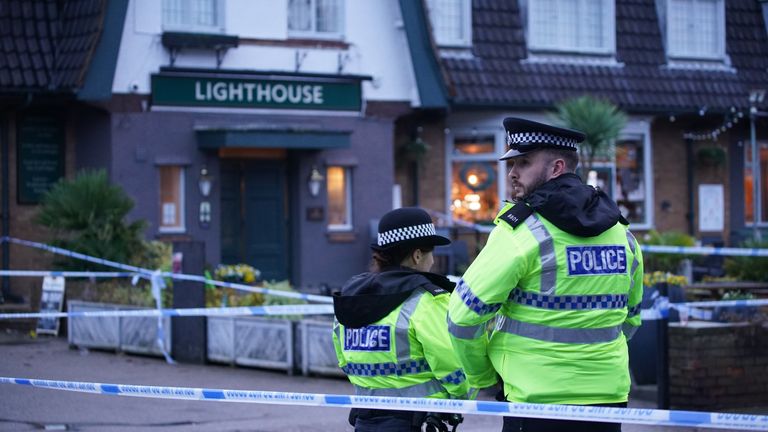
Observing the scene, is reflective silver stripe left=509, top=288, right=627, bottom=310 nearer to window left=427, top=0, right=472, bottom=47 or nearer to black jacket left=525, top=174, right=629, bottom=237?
black jacket left=525, top=174, right=629, bottom=237

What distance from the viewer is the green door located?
780 inches

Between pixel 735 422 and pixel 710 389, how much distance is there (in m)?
6.11

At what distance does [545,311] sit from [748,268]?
12.3 metres

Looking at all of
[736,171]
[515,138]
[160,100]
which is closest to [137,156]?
[160,100]

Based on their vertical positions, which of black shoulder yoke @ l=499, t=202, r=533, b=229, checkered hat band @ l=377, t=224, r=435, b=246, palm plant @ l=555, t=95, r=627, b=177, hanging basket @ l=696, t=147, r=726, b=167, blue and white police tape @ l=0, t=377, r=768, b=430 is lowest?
blue and white police tape @ l=0, t=377, r=768, b=430

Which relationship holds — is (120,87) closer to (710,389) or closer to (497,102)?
(497,102)

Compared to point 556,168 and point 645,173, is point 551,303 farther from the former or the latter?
point 645,173

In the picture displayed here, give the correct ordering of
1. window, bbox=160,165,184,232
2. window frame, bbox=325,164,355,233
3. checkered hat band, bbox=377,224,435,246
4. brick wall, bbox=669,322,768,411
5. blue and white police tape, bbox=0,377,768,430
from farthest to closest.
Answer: window frame, bbox=325,164,355,233
window, bbox=160,165,184,232
brick wall, bbox=669,322,768,411
checkered hat band, bbox=377,224,435,246
blue and white police tape, bbox=0,377,768,430

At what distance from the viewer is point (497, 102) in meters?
21.0

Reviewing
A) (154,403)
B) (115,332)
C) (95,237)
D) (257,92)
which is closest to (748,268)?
(257,92)

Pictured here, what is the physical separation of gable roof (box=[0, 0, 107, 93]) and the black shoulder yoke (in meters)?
14.0

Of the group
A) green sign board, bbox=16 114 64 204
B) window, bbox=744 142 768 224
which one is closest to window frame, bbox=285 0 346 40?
green sign board, bbox=16 114 64 204

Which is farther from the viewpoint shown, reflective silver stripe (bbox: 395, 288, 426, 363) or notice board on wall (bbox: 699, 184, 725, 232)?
notice board on wall (bbox: 699, 184, 725, 232)

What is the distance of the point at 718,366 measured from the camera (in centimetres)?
1055
